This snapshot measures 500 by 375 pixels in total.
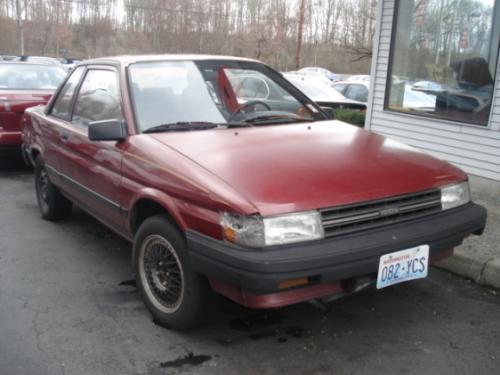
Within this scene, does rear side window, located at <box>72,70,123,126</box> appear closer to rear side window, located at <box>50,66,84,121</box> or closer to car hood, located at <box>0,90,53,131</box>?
rear side window, located at <box>50,66,84,121</box>

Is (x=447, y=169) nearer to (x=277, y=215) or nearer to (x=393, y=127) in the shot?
(x=277, y=215)

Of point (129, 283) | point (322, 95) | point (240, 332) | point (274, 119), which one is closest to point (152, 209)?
point (129, 283)

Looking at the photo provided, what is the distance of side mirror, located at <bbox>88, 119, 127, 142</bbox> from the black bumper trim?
1040mm

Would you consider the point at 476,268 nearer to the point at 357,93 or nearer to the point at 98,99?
the point at 98,99

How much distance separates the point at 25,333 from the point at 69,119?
2117 mm

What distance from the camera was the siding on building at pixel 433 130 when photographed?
22.7ft

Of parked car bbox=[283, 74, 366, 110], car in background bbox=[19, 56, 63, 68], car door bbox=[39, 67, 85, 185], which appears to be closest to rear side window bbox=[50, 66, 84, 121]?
car door bbox=[39, 67, 85, 185]

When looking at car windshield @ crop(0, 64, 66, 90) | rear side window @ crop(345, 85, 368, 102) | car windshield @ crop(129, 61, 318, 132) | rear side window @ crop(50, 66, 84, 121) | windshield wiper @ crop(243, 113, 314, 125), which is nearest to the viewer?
car windshield @ crop(129, 61, 318, 132)

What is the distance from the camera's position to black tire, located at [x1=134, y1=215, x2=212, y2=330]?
2.95 meters

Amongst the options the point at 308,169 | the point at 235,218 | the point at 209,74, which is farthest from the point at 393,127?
the point at 235,218

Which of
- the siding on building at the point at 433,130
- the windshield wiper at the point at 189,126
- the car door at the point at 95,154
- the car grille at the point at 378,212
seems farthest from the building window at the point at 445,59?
the car door at the point at 95,154

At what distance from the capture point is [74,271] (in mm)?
4180

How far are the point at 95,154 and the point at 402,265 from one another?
2.39 meters

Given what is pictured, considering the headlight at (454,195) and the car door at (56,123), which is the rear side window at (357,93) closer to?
the car door at (56,123)
